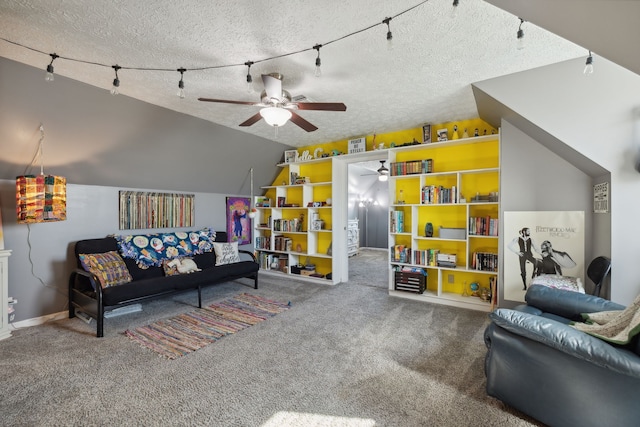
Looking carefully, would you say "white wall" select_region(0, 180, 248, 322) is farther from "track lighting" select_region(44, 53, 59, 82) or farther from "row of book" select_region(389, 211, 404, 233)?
"row of book" select_region(389, 211, 404, 233)

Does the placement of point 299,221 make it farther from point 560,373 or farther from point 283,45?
point 560,373

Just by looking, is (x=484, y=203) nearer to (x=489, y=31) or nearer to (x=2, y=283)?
(x=489, y=31)

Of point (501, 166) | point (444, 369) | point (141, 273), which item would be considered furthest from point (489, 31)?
point (141, 273)

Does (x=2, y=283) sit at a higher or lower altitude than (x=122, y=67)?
lower

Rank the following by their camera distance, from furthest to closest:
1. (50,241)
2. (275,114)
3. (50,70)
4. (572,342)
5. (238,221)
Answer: (238,221) < (50,241) < (275,114) < (50,70) < (572,342)

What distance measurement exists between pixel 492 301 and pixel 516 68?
8.59 ft

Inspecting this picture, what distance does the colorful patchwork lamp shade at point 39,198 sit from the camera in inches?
100

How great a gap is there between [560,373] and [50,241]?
477cm

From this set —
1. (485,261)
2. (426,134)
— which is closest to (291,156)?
(426,134)

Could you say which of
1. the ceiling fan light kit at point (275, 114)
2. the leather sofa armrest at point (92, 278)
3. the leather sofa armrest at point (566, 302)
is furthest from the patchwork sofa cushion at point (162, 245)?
the leather sofa armrest at point (566, 302)

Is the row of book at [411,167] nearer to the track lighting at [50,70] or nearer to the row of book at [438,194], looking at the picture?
the row of book at [438,194]

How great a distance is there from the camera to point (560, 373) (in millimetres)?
1475

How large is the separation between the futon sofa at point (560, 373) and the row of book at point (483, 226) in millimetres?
1944

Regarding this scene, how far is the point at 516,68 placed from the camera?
2479 millimetres
